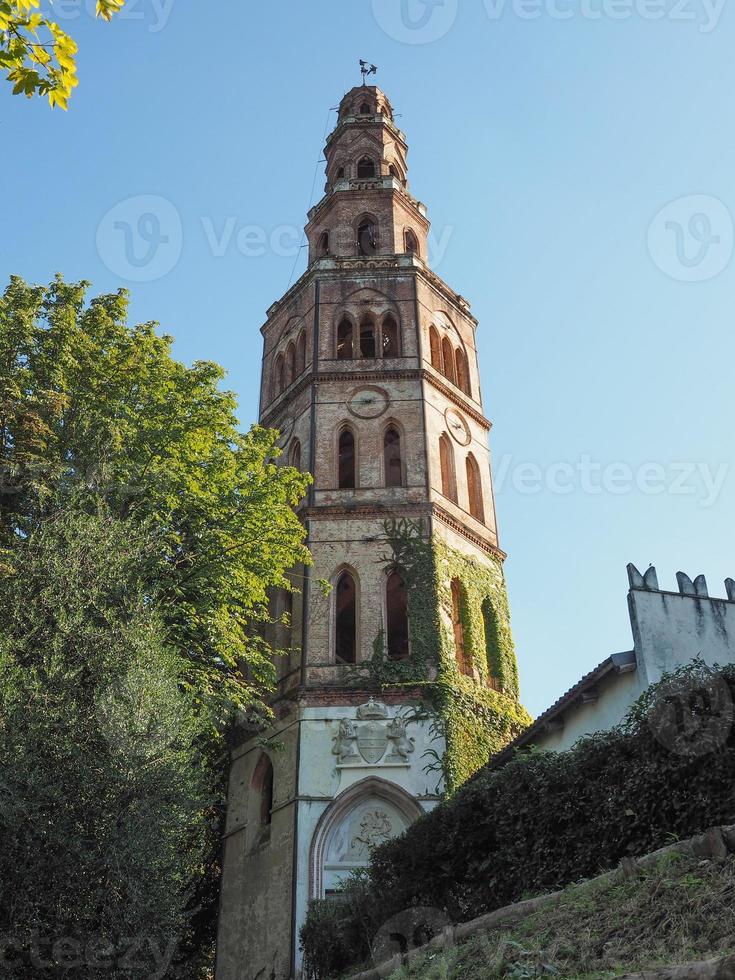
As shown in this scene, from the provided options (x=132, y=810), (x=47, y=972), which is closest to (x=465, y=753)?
(x=132, y=810)

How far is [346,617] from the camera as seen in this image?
25453 mm

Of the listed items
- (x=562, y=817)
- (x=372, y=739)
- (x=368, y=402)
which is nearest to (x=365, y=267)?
(x=368, y=402)

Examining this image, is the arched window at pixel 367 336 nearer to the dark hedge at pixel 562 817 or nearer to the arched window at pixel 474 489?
the arched window at pixel 474 489

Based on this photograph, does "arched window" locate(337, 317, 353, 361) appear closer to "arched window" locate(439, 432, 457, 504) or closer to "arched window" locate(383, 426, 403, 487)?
"arched window" locate(383, 426, 403, 487)

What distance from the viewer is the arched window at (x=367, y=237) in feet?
106

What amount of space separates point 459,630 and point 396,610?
1595 mm

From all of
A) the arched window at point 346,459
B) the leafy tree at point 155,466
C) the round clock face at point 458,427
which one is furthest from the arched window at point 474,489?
the leafy tree at point 155,466

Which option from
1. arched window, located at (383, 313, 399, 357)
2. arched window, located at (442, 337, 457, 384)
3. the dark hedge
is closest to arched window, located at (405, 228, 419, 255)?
arched window, located at (442, 337, 457, 384)

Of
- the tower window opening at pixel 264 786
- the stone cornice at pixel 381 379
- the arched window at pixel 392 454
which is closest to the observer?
the tower window opening at pixel 264 786

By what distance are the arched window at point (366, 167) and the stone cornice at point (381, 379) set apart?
1132cm

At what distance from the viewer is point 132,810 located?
1444cm

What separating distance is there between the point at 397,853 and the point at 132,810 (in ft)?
13.0

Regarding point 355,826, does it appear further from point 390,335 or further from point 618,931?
point 390,335

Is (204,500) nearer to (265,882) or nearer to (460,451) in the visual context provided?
(265,882)
